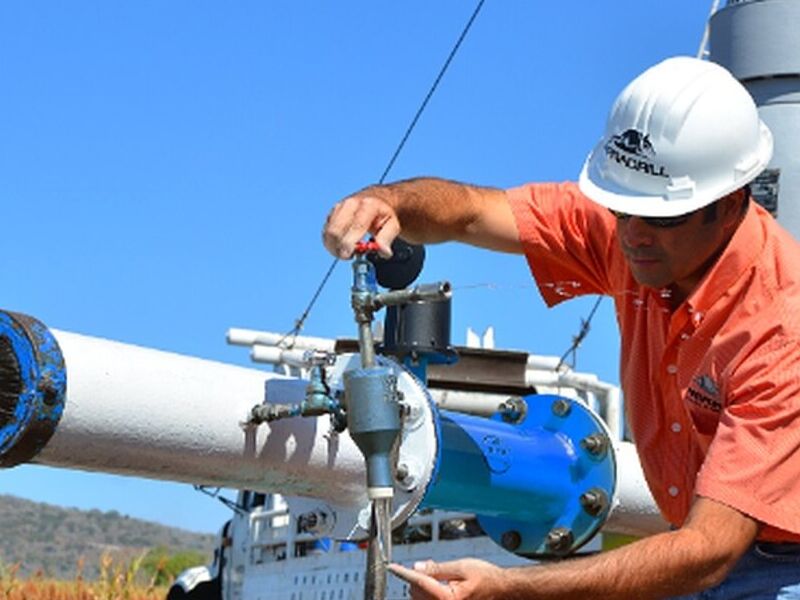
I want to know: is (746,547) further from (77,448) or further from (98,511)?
(98,511)

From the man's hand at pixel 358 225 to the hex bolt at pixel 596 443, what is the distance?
777mm

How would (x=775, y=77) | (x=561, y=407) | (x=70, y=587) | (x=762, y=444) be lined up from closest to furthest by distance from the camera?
(x=762, y=444)
(x=561, y=407)
(x=775, y=77)
(x=70, y=587)

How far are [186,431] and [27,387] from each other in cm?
38

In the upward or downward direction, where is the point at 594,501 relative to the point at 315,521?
upward

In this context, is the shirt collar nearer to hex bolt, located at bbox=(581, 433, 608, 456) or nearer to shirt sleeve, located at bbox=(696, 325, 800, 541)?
shirt sleeve, located at bbox=(696, 325, 800, 541)

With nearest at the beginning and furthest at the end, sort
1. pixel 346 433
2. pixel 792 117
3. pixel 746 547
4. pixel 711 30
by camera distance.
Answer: pixel 746 547, pixel 346 433, pixel 792 117, pixel 711 30

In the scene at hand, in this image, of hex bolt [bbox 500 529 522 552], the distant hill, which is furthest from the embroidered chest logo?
the distant hill

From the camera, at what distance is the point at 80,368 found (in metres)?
3.60

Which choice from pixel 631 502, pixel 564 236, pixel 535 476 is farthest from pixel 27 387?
pixel 631 502

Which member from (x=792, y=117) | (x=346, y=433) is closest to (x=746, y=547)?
(x=346, y=433)

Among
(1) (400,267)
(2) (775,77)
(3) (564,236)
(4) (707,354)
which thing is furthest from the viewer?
(2) (775,77)

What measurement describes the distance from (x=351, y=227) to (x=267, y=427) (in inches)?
18.2

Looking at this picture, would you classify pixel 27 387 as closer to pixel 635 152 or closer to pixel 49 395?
pixel 49 395

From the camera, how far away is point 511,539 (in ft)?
14.8
